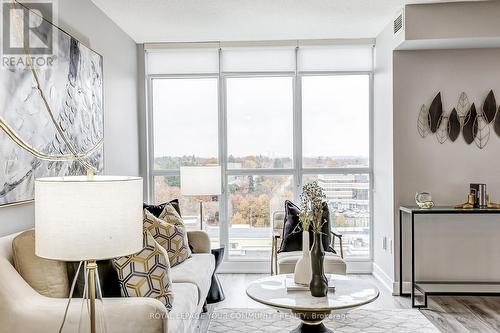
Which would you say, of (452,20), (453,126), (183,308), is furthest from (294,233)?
(452,20)

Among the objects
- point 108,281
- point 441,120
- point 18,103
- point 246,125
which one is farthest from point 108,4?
point 441,120

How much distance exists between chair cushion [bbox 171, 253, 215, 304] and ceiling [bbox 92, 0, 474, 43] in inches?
85.4

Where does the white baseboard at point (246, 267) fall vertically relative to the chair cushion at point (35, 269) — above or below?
below

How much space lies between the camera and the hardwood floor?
348cm

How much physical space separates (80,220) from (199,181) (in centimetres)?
293

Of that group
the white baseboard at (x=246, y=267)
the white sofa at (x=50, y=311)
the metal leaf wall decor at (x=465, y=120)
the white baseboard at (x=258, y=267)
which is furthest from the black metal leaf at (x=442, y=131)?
the white sofa at (x=50, y=311)

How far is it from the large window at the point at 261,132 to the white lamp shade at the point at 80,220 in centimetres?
369

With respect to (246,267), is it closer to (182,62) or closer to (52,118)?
(182,62)

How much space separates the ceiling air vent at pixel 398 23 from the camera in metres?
3.97

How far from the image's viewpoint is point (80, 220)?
5.07ft

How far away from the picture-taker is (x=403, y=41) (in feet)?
13.1

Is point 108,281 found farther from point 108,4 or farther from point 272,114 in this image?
point 272,114

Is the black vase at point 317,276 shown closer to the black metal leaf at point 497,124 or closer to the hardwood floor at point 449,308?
the hardwood floor at point 449,308

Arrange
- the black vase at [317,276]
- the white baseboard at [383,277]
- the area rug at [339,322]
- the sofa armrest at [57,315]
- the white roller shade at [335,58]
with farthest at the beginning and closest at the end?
the white roller shade at [335,58] < the white baseboard at [383,277] < the area rug at [339,322] < the black vase at [317,276] < the sofa armrest at [57,315]
